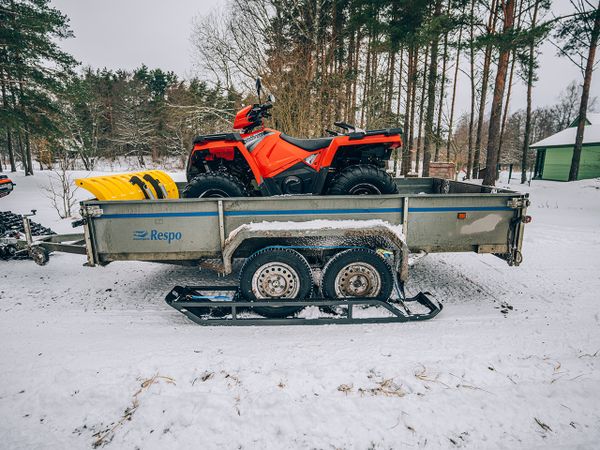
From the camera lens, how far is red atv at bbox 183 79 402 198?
11.8 feet

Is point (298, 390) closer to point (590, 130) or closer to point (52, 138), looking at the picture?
point (52, 138)

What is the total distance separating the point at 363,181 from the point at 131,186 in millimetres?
2740

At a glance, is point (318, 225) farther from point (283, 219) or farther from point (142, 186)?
point (142, 186)

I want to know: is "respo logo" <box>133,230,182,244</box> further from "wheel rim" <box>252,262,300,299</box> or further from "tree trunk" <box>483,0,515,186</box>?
"tree trunk" <box>483,0,515,186</box>

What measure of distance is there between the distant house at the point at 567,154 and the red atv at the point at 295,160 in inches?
878

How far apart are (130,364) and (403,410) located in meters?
2.06

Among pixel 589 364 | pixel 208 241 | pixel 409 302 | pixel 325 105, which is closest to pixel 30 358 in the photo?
pixel 208 241

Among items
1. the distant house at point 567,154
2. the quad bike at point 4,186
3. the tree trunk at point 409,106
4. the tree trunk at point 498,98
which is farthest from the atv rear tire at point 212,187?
the distant house at point 567,154

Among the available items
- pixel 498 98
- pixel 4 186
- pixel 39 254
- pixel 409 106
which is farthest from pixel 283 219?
pixel 409 106

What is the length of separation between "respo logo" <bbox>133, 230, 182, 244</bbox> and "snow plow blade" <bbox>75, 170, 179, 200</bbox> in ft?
1.78

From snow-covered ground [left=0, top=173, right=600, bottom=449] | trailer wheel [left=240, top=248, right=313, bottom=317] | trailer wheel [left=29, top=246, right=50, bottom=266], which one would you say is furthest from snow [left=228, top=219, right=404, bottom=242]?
trailer wheel [left=29, top=246, right=50, bottom=266]

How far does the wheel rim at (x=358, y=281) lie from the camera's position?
3.20 m

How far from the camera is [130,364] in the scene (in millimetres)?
2500

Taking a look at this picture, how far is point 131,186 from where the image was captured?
12.5ft
